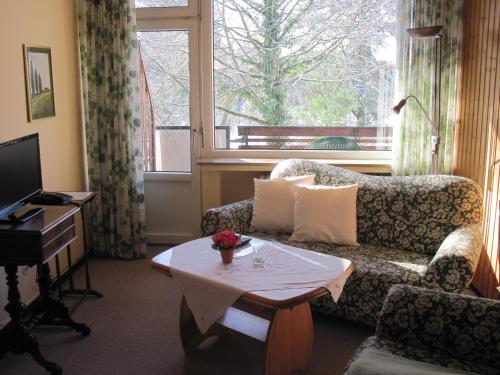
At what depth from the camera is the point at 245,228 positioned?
3756 mm

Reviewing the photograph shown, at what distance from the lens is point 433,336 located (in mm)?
2104

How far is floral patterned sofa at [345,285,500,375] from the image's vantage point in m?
1.96

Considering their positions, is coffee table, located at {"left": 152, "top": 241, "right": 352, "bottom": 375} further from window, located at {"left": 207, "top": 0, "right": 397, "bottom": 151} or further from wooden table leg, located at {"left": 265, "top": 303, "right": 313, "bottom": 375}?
window, located at {"left": 207, "top": 0, "right": 397, "bottom": 151}

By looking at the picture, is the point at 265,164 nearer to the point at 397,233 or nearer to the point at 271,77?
the point at 271,77

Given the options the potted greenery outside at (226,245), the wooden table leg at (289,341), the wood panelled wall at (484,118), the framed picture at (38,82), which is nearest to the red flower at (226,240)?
the potted greenery outside at (226,245)

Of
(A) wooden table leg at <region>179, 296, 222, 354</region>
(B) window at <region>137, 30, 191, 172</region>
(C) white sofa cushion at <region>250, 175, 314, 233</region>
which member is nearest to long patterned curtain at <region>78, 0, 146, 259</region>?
(B) window at <region>137, 30, 191, 172</region>

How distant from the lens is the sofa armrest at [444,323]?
2010 mm

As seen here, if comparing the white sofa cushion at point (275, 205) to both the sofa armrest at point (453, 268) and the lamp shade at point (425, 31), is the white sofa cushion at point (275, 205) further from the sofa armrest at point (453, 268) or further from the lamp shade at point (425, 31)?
the lamp shade at point (425, 31)

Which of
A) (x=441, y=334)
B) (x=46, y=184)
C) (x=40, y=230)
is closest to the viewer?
(x=441, y=334)

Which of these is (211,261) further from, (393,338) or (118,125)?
(118,125)

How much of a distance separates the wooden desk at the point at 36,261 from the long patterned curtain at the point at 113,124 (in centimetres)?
122

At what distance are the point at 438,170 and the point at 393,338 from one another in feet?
7.12

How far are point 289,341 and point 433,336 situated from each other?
2.49 ft

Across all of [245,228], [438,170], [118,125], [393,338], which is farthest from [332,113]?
[393,338]
